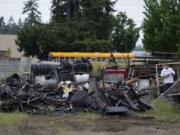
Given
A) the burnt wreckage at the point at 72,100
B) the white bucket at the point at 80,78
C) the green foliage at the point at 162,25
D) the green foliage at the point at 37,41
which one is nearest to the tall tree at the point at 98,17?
the green foliage at the point at 37,41

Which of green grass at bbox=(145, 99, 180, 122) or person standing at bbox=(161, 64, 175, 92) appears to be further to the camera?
person standing at bbox=(161, 64, 175, 92)

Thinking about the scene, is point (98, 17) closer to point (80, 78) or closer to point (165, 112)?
point (80, 78)

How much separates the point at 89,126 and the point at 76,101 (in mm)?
4397

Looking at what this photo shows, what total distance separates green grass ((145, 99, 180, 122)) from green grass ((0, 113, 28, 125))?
475 cm

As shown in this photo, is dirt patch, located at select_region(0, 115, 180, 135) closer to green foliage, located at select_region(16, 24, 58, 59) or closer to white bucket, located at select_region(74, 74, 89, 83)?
white bucket, located at select_region(74, 74, 89, 83)

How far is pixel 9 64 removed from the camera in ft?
120

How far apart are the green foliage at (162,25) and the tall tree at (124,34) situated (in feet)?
115

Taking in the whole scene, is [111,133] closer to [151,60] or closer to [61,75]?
[61,75]

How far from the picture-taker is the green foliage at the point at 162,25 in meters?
35.1

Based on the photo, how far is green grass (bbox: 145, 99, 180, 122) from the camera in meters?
18.1

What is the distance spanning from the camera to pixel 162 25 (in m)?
36.7

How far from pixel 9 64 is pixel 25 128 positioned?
22341mm

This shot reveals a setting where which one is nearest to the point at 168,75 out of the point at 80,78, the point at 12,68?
the point at 80,78

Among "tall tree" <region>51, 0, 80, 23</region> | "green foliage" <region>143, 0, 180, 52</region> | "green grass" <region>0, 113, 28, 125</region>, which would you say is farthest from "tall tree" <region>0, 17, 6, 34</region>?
"green grass" <region>0, 113, 28, 125</region>
